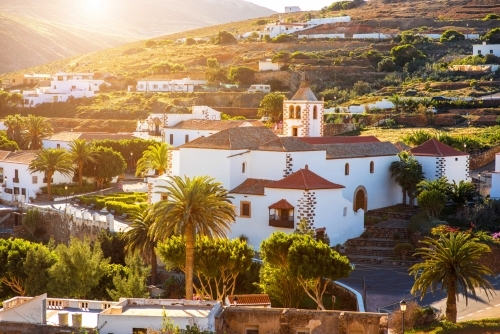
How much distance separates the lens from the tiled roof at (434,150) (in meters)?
51.6

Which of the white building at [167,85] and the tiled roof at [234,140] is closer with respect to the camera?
the tiled roof at [234,140]

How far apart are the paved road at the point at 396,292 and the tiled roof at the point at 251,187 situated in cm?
655

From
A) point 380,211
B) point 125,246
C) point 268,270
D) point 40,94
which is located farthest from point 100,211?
point 40,94

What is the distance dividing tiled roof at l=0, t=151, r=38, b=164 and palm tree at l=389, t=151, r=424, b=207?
1068 inches

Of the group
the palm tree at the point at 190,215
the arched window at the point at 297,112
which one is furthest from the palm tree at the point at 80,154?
the palm tree at the point at 190,215

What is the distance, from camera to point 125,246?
4306 cm

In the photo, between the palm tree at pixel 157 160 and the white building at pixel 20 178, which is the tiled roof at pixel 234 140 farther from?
the white building at pixel 20 178

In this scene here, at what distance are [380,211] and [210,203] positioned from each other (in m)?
18.2

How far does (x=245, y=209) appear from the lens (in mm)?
44562

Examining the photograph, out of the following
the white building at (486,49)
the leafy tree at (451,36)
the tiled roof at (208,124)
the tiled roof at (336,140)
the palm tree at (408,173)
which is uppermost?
the leafy tree at (451,36)

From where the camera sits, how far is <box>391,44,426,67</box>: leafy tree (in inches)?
3989

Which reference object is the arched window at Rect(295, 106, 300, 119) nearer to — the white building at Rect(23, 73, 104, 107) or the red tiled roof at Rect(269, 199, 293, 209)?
the red tiled roof at Rect(269, 199, 293, 209)

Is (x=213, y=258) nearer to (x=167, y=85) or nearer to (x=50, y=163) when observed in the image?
(x=50, y=163)

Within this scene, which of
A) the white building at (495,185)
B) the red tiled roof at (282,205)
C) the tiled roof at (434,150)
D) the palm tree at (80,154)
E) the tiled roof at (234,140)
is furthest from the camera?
the palm tree at (80,154)
